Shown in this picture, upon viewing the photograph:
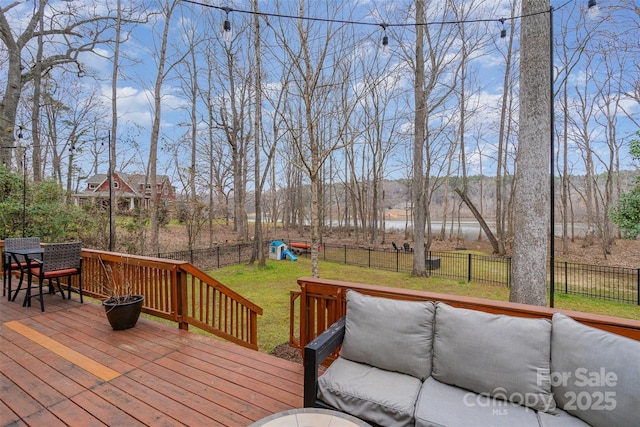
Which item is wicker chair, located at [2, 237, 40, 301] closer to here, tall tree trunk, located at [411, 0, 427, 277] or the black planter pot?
the black planter pot

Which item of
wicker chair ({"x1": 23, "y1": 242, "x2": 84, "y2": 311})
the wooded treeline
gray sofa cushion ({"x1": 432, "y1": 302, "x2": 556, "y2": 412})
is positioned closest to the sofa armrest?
gray sofa cushion ({"x1": 432, "y1": 302, "x2": 556, "y2": 412})

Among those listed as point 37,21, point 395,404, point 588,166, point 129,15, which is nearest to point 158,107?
point 129,15

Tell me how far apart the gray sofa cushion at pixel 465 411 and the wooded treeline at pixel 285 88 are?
3.33m

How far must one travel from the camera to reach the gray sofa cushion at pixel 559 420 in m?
1.49

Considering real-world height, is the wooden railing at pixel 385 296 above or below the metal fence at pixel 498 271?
above

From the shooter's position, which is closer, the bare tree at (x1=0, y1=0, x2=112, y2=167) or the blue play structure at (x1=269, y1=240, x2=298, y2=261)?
the bare tree at (x1=0, y1=0, x2=112, y2=167)

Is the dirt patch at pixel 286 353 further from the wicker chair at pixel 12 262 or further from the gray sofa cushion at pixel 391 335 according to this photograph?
the wicker chair at pixel 12 262

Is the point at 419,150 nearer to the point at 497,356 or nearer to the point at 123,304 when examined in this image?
the point at 497,356

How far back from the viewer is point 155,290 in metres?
3.62

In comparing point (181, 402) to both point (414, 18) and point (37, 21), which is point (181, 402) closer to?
point (414, 18)

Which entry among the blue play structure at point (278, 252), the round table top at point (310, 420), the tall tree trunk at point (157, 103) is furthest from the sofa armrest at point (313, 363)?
the tall tree trunk at point (157, 103)

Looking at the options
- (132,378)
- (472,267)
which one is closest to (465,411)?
(132,378)

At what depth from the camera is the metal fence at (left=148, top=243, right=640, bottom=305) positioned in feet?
24.6

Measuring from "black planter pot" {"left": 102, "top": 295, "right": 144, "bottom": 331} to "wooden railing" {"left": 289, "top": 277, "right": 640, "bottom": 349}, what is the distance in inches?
73.8
